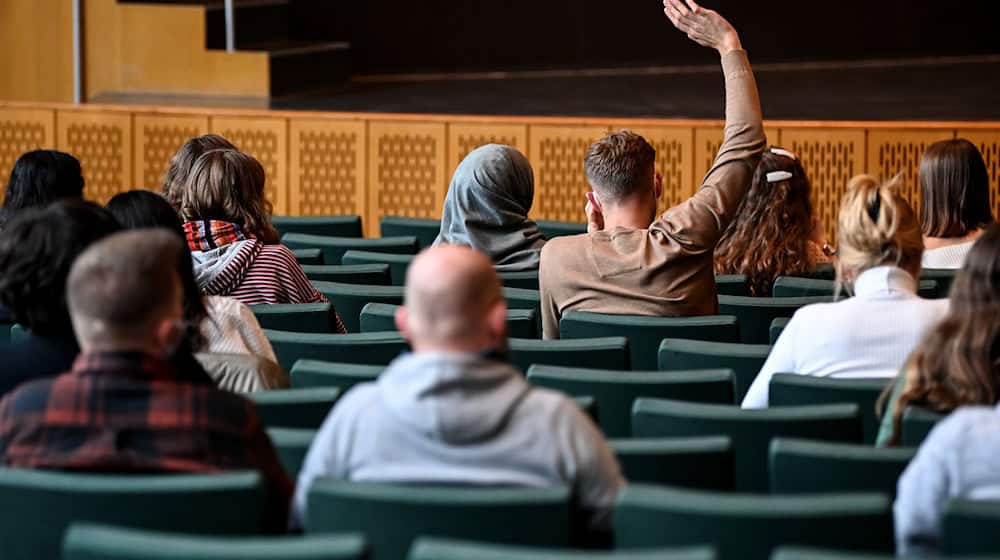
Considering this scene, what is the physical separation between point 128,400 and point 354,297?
2165 mm

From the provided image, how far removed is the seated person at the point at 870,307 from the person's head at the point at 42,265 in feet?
4.80

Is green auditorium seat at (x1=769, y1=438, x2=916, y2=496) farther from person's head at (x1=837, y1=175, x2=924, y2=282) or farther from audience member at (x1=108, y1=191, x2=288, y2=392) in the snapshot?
audience member at (x1=108, y1=191, x2=288, y2=392)

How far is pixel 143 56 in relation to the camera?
33.7 ft

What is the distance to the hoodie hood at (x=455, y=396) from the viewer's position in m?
2.19

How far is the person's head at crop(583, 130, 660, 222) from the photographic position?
4.06 metres

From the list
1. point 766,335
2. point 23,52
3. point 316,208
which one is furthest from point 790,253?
point 23,52

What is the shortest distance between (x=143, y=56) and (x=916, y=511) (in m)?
8.77

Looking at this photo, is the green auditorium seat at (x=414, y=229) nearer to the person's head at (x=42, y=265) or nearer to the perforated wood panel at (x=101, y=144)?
the perforated wood panel at (x=101, y=144)

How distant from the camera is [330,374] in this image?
3209 millimetres

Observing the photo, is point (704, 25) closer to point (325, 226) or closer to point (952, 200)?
point (952, 200)

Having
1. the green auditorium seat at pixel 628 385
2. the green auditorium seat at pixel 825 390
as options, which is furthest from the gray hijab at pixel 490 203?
the green auditorium seat at pixel 825 390

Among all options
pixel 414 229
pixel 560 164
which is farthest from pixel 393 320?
pixel 560 164

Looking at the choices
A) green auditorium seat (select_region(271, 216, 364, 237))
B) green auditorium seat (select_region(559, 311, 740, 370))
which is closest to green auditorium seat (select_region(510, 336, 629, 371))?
green auditorium seat (select_region(559, 311, 740, 370))

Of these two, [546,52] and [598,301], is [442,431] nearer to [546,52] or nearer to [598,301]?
[598,301]
